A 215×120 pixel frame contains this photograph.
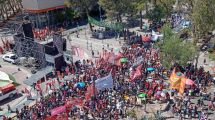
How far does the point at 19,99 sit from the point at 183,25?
28.2 metres

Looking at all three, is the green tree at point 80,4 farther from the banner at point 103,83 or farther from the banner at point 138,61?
the banner at point 103,83

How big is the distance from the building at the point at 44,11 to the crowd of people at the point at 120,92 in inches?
1034

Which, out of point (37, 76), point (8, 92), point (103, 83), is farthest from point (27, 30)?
point (103, 83)

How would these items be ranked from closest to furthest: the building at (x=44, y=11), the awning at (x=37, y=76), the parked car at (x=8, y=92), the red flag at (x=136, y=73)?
the red flag at (x=136, y=73) < the parked car at (x=8, y=92) < the awning at (x=37, y=76) < the building at (x=44, y=11)

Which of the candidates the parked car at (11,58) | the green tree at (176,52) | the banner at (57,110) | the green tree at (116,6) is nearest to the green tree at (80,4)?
the green tree at (116,6)

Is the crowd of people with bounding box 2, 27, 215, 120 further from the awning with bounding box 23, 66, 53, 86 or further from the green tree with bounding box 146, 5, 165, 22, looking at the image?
the green tree with bounding box 146, 5, 165, 22

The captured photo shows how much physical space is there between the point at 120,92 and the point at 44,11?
36.6 m

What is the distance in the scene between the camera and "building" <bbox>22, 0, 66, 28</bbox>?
235ft

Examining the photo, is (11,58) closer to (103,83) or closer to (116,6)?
(116,6)

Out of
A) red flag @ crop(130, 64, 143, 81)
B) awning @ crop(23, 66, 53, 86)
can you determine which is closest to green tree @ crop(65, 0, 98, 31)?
awning @ crop(23, 66, 53, 86)

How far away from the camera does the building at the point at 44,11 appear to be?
71.6 m

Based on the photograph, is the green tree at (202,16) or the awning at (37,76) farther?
the awning at (37,76)

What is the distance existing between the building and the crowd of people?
2626cm

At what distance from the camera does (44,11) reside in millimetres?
72000
